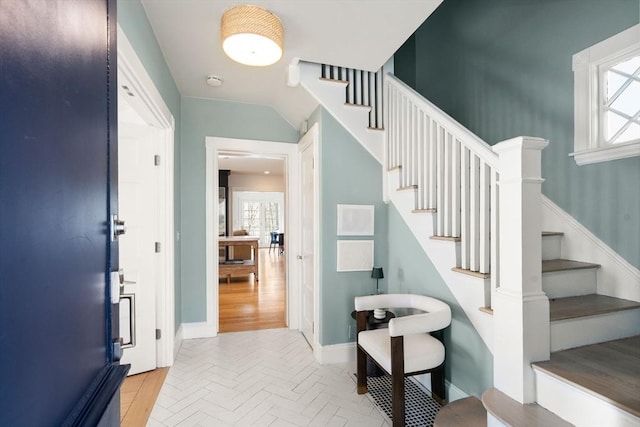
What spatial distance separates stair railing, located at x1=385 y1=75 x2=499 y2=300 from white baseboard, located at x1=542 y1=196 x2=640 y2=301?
808 mm

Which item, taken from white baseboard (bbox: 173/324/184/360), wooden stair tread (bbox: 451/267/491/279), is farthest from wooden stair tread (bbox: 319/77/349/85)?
white baseboard (bbox: 173/324/184/360)

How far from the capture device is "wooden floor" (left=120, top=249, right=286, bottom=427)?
214 centimetres

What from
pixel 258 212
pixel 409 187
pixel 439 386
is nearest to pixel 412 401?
pixel 439 386

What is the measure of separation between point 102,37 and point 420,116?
207 cm

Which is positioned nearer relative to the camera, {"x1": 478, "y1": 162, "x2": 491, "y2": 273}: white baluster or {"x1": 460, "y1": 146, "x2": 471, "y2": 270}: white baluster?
{"x1": 478, "y1": 162, "x2": 491, "y2": 273}: white baluster

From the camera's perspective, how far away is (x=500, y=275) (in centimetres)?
156

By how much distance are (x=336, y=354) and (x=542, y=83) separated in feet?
9.35

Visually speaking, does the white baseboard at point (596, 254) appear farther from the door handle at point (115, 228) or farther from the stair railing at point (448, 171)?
the door handle at point (115, 228)

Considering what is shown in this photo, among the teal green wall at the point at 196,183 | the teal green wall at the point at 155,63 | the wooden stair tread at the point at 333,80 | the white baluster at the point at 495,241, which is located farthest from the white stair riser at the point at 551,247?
the teal green wall at the point at 196,183

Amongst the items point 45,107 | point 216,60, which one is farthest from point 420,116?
point 45,107

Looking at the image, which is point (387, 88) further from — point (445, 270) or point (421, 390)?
point (421, 390)

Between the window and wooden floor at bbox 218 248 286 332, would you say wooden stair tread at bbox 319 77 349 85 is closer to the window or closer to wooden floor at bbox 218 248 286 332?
wooden floor at bbox 218 248 286 332

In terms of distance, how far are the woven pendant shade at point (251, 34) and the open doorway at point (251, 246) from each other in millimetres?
1685

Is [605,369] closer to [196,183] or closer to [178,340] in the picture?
[178,340]
